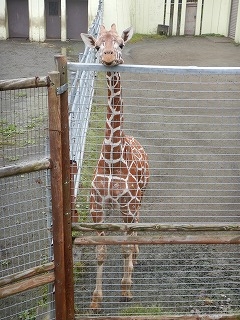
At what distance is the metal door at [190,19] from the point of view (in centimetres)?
2020

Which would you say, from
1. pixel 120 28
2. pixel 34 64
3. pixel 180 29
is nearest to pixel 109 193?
pixel 34 64

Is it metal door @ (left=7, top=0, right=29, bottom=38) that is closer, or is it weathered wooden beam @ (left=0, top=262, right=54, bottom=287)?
weathered wooden beam @ (left=0, top=262, right=54, bottom=287)

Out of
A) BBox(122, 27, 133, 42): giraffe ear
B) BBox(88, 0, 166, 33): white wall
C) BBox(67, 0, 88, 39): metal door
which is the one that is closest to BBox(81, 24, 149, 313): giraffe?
BBox(122, 27, 133, 42): giraffe ear

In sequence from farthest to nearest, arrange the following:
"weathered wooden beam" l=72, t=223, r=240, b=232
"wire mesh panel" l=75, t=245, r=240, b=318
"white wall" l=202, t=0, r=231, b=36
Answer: "white wall" l=202, t=0, r=231, b=36 < "wire mesh panel" l=75, t=245, r=240, b=318 < "weathered wooden beam" l=72, t=223, r=240, b=232

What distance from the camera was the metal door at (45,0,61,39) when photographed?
18655 millimetres

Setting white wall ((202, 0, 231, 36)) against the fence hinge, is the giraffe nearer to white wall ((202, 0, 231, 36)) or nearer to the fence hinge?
the fence hinge

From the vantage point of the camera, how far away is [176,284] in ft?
14.8

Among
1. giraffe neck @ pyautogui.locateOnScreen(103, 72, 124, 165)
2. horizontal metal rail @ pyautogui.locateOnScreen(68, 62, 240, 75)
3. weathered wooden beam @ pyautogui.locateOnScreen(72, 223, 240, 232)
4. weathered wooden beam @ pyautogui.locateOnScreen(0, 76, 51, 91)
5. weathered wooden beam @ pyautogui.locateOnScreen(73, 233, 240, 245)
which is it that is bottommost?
weathered wooden beam @ pyautogui.locateOnScreen(73, 233, 240, 245)

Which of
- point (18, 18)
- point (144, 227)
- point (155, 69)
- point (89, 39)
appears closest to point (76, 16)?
point (18, 18)

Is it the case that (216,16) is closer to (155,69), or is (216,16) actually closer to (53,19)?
(53,19)

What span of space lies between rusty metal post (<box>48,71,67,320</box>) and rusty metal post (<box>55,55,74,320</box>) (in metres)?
0.04

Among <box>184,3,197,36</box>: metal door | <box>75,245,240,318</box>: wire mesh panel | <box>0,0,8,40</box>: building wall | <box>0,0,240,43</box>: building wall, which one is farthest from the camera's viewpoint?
<box>184,3,197,36</box>: metal door

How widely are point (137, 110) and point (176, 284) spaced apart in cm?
671

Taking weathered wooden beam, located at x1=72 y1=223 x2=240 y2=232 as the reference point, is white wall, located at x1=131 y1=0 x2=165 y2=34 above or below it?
below
